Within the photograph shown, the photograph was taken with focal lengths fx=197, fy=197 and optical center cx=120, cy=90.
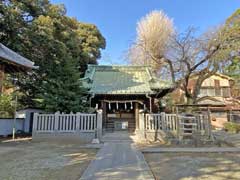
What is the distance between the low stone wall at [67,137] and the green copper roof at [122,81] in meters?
3.27

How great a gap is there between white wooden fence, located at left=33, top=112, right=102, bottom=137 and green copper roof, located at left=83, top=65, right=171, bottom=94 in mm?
2562

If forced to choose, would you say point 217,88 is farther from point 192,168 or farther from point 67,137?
point 192,168

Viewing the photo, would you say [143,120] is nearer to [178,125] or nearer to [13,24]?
[178,125]

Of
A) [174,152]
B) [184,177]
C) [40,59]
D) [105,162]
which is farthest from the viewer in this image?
[40,59]

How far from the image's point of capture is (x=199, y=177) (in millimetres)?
4488

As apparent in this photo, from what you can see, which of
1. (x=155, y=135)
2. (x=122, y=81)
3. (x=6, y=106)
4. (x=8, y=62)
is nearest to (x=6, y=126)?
(x=6, y=106)

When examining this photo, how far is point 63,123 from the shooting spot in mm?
10969

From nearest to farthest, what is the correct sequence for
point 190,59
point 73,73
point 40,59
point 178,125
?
point 178,125
point 190,59
point 73,73
point 40,59

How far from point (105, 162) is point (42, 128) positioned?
6.42 m

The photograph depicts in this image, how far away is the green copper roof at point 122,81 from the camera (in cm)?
1355

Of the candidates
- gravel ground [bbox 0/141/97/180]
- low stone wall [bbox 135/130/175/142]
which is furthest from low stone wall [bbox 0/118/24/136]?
low stone wall [bbox 135/130/175/142]

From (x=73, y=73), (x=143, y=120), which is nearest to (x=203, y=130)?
(x=143, y=120)

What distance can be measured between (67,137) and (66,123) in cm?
76

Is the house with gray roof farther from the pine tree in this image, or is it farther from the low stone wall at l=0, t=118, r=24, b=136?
the low stone wall at l=0, t=118, r=24, b=136
